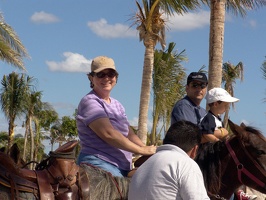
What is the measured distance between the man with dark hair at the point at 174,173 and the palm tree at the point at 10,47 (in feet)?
57.6

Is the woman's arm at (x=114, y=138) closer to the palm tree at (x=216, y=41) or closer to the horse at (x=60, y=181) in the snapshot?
the horse at (x=60, y=181)

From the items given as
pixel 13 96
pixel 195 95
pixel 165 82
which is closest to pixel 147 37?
pixel 165 82

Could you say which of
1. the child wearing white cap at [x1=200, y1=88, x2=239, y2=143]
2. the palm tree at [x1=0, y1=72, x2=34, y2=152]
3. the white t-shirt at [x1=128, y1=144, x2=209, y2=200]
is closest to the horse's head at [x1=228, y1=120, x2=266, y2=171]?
the child wearing white cap at [x1=200, y1=88, x2=239, y2=143]

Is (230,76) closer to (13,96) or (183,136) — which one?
(13,96)

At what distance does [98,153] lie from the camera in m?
5.50

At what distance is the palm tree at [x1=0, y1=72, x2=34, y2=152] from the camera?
35625mm

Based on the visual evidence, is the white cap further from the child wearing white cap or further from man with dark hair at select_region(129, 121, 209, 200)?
man with dark hair at select_region(129, 121, 209, 200)

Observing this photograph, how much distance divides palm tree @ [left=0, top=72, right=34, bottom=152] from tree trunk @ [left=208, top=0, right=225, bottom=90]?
2430 centimetres

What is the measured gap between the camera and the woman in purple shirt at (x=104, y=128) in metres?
5.30

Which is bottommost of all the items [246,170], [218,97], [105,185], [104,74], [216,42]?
[105,185]

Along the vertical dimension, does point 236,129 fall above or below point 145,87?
below

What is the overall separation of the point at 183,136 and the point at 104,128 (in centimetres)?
137

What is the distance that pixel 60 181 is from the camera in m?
5.09

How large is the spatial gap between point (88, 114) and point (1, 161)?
93cm
